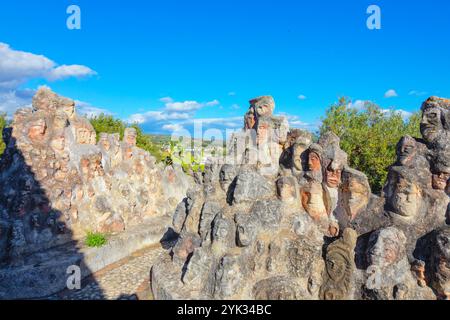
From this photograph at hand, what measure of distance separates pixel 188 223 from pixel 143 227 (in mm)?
5156

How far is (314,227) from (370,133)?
1404 cm

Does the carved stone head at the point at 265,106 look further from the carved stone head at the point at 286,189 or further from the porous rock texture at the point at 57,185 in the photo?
the porous rock texture at the point at 57,185

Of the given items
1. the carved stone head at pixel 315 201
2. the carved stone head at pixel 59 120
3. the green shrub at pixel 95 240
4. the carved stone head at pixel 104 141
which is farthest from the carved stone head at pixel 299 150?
the carved stone head at pixel 104 141

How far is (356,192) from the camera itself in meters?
9.03

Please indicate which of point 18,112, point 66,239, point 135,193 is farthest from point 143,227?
point 18,112

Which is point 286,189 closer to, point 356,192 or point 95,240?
point 356,192

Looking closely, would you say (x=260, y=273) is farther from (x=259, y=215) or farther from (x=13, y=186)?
(x=13, y=186)

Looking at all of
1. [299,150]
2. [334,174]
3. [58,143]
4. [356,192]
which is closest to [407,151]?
[356,192]

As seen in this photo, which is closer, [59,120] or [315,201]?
[315,201]

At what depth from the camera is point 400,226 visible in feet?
27.2

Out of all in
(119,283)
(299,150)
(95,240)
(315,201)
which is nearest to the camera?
(315,201)

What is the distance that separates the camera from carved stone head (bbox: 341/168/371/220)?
353 inches

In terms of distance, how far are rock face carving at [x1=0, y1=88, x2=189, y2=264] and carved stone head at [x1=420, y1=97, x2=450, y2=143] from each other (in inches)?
488

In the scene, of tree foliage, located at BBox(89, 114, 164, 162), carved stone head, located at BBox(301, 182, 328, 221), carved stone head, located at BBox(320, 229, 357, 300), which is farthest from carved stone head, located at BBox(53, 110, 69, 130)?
tree foliage, located at BBox(89, 114, 164, 162)
